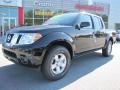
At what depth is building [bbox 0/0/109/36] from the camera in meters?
24.0

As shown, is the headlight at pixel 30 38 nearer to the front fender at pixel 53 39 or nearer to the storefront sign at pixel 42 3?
the front fender at pixel 53 39

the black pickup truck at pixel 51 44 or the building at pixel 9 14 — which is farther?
the building at pixel 9 14

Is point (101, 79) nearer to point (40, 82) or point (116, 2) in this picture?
point (40, 82)

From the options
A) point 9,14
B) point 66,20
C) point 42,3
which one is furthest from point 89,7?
point 66,20

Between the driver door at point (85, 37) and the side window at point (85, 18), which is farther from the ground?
the side window at point (85, 18)

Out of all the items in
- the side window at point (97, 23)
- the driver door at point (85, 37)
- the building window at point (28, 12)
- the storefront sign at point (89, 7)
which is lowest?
the driver door at point (85, 37)

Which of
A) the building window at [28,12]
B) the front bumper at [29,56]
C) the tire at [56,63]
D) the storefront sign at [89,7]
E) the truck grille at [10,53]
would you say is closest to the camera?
the front bumper at [29,56]

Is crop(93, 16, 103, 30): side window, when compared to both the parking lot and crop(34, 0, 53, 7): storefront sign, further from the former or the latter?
crop(34, 0, 53, 7): storefront sign

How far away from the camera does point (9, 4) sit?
23.9 meters

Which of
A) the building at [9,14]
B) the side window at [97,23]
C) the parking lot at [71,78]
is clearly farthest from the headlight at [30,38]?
the building at [9,14]

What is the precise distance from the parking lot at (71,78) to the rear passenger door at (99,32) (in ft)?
3.13

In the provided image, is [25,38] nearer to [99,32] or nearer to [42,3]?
[99,32]

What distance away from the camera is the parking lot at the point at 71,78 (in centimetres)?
461

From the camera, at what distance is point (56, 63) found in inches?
200
